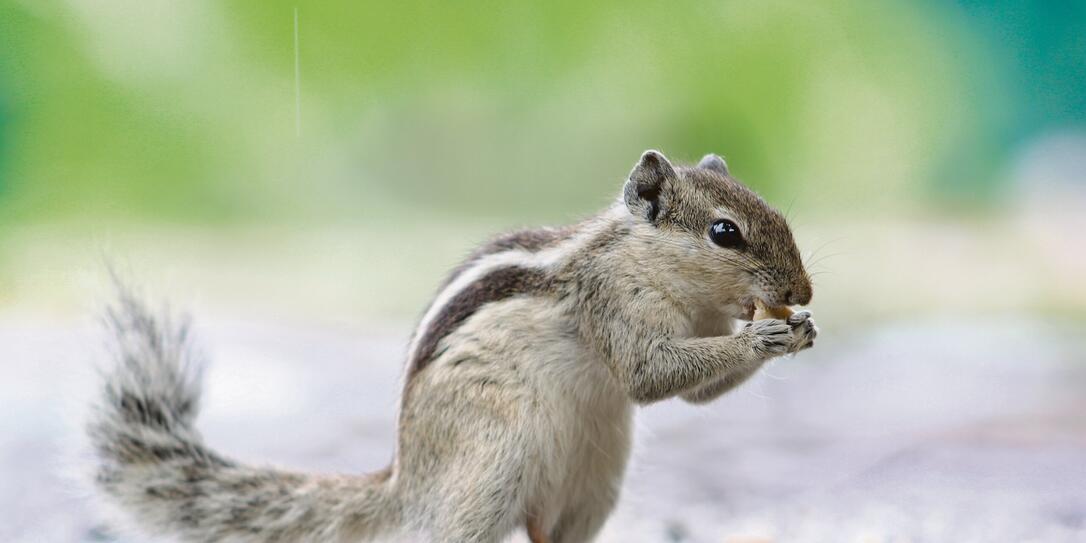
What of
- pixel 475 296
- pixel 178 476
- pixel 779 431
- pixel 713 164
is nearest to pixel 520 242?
pixel 475 296

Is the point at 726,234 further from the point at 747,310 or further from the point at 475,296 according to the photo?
the point at 475,296

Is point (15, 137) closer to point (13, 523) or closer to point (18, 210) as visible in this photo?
point (18, 210)

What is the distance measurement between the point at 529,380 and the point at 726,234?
395 mm

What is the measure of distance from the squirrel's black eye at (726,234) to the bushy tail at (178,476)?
2.36 feet

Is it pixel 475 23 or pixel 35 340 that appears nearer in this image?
pixel 475 23

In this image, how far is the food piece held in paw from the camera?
183 cm

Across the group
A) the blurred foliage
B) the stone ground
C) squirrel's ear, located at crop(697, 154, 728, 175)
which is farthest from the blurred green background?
squirrel's ear, located at crop(697, 154, 728, 175)

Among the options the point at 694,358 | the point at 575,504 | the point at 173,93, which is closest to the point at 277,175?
the point at 173,93

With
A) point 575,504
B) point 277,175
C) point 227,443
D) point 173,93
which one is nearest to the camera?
point 575,504

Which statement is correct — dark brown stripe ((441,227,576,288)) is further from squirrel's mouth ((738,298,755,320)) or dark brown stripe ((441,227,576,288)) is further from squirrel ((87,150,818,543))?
squirrel's mouth ((738,298,755,320))

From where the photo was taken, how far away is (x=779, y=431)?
342 cm

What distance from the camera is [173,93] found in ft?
11.1

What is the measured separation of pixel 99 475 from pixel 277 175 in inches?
66.5

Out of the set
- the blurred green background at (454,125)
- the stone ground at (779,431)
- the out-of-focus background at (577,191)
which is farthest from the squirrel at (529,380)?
the blurred green background at (454,125)
